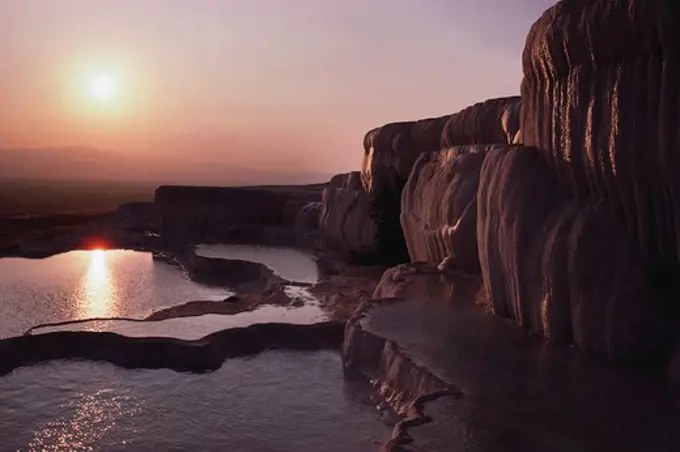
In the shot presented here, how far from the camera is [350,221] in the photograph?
16.3m

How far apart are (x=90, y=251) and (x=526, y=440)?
1958cm

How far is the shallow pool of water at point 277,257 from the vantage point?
46.4 ft

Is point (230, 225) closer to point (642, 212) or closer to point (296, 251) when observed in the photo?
point (296, 251)

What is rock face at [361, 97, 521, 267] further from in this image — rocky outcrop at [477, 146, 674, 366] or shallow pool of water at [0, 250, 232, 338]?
rocky outcrop at [477, 146, 674, 366]

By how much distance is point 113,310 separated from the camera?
11094mm

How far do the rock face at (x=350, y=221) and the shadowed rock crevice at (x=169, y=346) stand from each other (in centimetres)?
767

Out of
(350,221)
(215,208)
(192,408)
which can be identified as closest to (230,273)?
(350,221)

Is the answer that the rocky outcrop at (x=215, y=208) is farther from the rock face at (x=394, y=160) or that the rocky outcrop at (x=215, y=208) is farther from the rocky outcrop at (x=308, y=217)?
the rock face at (x=394, y=160)

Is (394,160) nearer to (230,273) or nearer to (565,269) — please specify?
(230,273)

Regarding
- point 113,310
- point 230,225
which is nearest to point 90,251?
point 230,225

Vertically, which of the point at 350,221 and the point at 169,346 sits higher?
the point at 350,221

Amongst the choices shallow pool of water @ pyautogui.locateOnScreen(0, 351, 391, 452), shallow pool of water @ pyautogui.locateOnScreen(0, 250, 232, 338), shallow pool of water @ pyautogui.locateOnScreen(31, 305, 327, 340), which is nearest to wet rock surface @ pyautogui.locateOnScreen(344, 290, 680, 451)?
shallow pool of water @ pyautogui.locateOnScreen(0, 351, 391, 452)

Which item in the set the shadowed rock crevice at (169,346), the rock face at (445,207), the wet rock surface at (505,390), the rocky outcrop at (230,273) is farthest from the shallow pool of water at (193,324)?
the rocky outcrop at (230,273)

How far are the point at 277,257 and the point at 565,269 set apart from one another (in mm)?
13026
